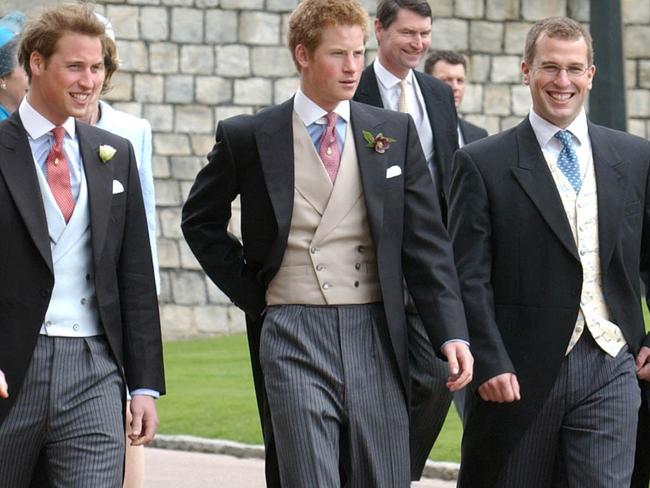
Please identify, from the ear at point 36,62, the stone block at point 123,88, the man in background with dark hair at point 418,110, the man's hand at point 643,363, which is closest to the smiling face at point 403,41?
the man in background with dark hair at point 418,110

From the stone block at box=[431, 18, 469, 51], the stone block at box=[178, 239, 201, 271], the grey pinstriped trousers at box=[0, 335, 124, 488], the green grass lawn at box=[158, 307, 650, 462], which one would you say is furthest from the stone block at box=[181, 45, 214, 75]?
the grey pinstriped trousers at box=[0, 335, 124, 488]

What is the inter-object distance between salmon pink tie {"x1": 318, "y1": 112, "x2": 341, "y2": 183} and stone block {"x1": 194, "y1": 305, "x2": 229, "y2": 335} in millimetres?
12742

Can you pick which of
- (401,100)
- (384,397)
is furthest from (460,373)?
(401,100)

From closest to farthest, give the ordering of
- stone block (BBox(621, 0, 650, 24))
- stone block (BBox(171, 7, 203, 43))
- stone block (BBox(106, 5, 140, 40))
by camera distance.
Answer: stone block (BBox(106, 5, 140, 40))
stone block (BBox(171, 7, 203, 43))
stone block (BBox(621, 0, 650, 24))

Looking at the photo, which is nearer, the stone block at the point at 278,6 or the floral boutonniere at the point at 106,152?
the floral boutonniere at the point at 106,152

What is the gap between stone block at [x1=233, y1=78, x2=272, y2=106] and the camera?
1877 cm

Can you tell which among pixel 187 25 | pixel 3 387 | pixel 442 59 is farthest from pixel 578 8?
pixel 3 387

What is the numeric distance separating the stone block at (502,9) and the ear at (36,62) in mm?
14441

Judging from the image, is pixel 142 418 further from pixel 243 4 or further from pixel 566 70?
pixel 243 4

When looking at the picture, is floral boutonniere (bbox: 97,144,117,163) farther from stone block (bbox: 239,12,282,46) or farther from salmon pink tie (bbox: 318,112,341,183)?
stone block (bbox: 239,12,282,46)

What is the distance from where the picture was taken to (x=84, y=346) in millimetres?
5480

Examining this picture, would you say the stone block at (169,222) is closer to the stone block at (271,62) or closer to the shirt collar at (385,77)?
the stone block at (271,62)

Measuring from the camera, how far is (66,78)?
18.2 feet

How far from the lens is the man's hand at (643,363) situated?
614cm
